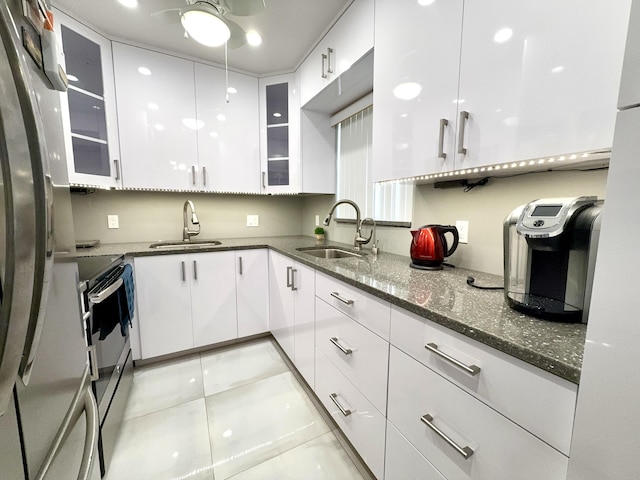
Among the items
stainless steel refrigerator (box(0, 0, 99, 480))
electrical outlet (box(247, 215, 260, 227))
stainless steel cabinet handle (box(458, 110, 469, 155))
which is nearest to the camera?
stainless steel refrigerator (box(0, 0, 99, 480))

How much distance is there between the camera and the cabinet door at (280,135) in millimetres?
2283

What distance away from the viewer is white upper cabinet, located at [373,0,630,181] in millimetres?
629

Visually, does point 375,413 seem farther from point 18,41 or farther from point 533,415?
point 18,41

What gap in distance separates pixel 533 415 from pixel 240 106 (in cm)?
259

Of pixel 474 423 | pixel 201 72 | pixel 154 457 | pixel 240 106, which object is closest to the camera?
pixel 474 423

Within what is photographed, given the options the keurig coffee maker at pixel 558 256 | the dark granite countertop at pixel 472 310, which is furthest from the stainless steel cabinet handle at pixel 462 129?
the dark granite countertop at pixel 472 310

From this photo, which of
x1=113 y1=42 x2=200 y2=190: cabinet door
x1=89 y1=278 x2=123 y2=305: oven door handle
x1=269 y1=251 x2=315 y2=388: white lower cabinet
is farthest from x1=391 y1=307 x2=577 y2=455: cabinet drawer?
x1=113 y1=42 x2=200 y2=190: cabinet door

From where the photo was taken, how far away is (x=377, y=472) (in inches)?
40.3

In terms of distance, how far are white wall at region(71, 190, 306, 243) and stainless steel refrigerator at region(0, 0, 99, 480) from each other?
1.77 meters

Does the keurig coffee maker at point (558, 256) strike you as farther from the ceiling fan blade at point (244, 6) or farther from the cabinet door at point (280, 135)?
the cabinet door at point (280, 135)

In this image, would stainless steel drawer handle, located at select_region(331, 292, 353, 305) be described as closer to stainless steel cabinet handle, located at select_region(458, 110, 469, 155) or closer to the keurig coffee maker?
the keurig coffee maker

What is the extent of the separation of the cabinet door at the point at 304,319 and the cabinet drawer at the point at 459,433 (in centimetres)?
67

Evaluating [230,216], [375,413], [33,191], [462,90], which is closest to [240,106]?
[230,216]

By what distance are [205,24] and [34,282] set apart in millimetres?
1341
